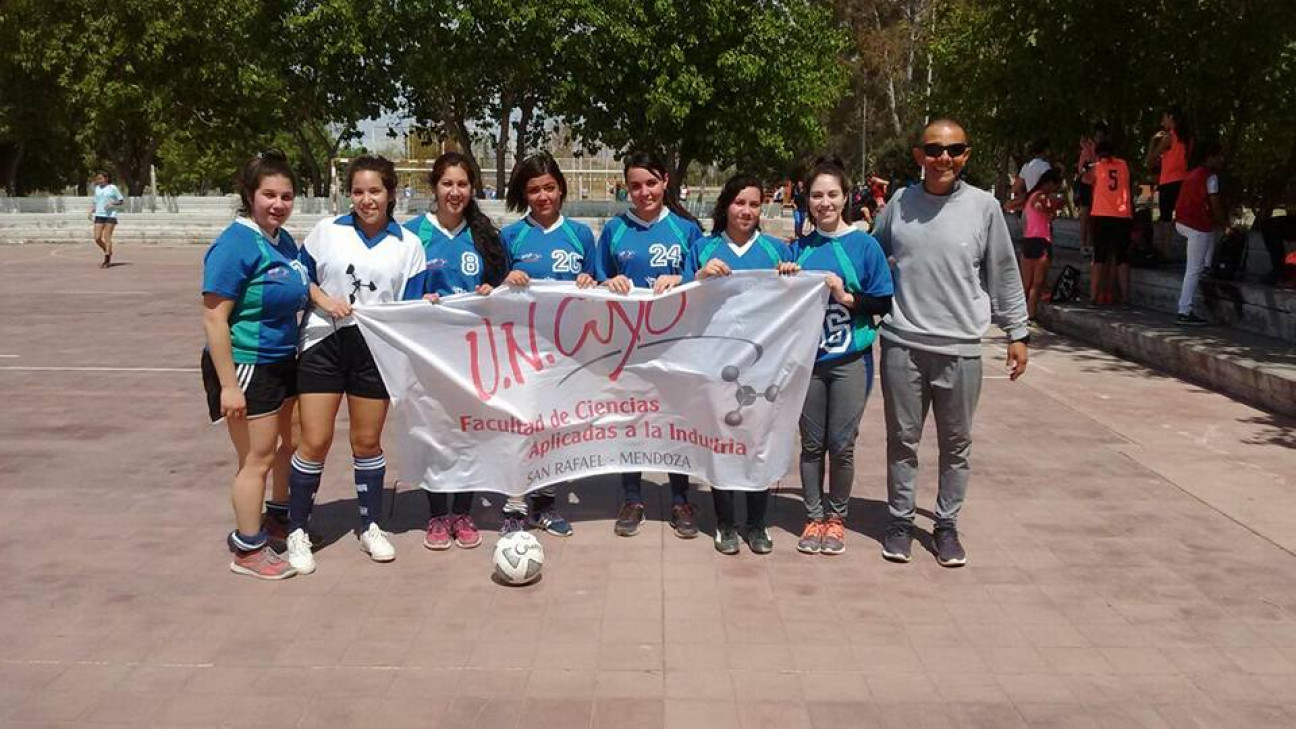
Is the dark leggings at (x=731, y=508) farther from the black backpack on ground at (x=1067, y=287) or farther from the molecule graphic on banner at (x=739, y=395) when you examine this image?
the black backpack on ground at (x=1067, y=287)

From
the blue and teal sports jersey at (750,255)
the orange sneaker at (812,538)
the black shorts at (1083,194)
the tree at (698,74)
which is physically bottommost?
the orange sneaker at (812,538)

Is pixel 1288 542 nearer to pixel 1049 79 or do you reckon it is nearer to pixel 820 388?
pixel 820 388

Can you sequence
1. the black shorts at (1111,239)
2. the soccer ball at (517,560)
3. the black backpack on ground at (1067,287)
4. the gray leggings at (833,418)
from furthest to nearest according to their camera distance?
the black backpack on ground at (1067,287), the black shorts at (1111,239), the gray leggings at (833,418), the soccer ball at (517,560)

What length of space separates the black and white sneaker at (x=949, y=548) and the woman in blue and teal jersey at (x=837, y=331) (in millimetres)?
449

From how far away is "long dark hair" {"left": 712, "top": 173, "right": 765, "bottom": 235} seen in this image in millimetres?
5367

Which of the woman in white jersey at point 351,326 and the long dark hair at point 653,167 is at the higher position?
the long dark hair at point 653,167

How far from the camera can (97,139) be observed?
4103 centimetres

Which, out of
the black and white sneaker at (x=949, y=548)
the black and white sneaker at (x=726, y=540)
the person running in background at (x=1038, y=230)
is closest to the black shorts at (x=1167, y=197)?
the person running in background at (x=1038, y=230)

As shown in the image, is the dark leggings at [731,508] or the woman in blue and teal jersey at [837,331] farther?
the dark leggings at [731,508]

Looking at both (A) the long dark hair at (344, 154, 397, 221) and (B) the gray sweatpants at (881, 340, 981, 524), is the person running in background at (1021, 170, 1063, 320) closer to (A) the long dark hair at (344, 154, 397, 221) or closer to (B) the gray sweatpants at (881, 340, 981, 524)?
(B) the gray sweatpants at (881, 340, 981, 524)

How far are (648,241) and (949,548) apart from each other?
2009 millimetres

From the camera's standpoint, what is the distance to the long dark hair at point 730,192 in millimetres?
5367

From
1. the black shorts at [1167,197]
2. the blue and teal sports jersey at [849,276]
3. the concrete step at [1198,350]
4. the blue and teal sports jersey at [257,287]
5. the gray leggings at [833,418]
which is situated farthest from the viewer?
the black shorts at [1167,197]

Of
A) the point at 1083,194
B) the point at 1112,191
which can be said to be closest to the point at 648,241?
the point at 1112,191
